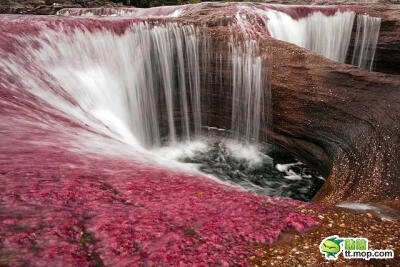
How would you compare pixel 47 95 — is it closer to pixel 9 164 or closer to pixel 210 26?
pixel 9 164

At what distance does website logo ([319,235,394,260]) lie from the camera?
2.64 metres

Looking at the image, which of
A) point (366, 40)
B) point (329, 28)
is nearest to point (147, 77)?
point (329, 28)

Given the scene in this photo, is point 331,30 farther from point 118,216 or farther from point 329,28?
point 118,216

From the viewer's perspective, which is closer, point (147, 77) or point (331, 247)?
point (331, 247)

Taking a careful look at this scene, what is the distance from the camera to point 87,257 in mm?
2168

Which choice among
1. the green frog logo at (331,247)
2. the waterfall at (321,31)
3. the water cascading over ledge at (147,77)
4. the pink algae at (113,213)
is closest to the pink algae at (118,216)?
the pink algae at (113,213)

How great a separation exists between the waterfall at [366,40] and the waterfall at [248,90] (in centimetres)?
961

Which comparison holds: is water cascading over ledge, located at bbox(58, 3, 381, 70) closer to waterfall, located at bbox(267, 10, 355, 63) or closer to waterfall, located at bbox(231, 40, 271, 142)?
waterfall, located at bbox(267, 10, 355, 63)

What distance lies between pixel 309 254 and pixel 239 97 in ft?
27.4

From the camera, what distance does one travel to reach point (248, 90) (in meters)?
10.3

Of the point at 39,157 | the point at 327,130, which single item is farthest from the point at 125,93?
the point at 39,157

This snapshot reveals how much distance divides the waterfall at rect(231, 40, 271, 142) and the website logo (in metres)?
7.45

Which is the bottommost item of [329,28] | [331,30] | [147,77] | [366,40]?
[147,77]

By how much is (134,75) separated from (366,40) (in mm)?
12893
